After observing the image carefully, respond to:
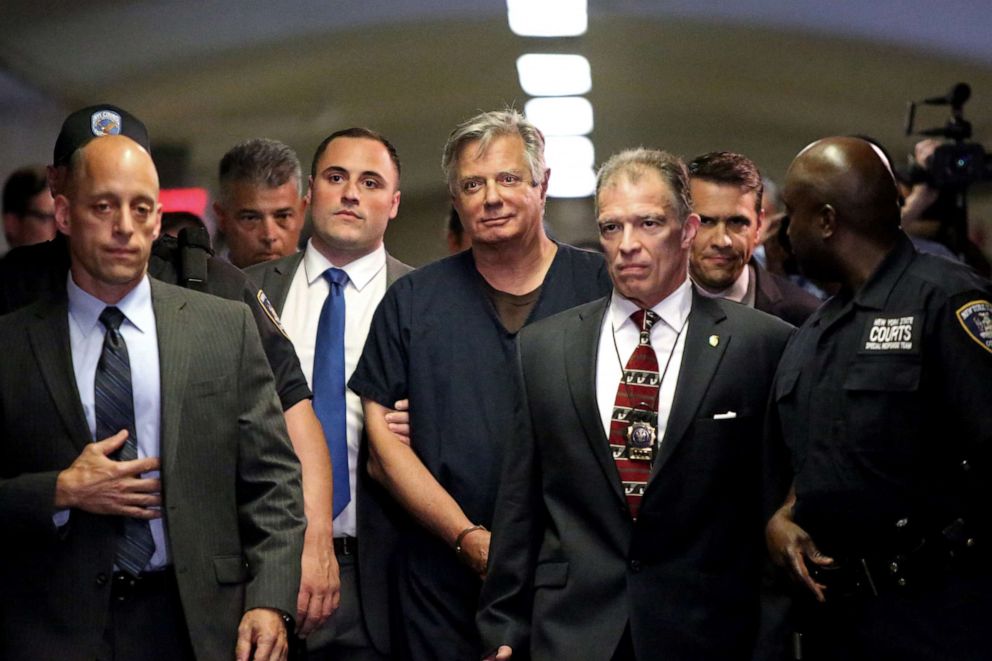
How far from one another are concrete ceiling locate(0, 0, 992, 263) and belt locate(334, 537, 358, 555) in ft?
20.4

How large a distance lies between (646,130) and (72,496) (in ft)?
41.2

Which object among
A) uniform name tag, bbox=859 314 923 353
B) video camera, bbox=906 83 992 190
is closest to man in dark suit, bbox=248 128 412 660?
uniform name tag, bbox=859 314 923 353

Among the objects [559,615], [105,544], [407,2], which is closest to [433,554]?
[559,615]

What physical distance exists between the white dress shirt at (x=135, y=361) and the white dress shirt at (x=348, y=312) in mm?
991

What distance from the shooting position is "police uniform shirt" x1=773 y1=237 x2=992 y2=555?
3119mm

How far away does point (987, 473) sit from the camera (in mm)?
3096

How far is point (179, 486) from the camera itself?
10.6 feet

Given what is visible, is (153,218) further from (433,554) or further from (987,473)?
(987,473)

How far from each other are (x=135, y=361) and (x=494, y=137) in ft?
4.17

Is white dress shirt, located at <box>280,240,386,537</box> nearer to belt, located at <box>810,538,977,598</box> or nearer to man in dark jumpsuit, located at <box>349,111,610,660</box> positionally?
man in dark jumpsuit, located at <box>349,111,610,660</box>

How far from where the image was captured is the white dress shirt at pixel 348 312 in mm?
4258

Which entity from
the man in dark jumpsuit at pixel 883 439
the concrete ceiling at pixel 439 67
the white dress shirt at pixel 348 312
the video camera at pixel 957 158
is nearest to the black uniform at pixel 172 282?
the white dress shirt at pixel 348 312

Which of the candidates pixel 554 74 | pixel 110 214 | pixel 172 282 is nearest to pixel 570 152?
pixel 554 74

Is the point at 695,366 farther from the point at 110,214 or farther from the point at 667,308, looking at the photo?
the point at 110,214
